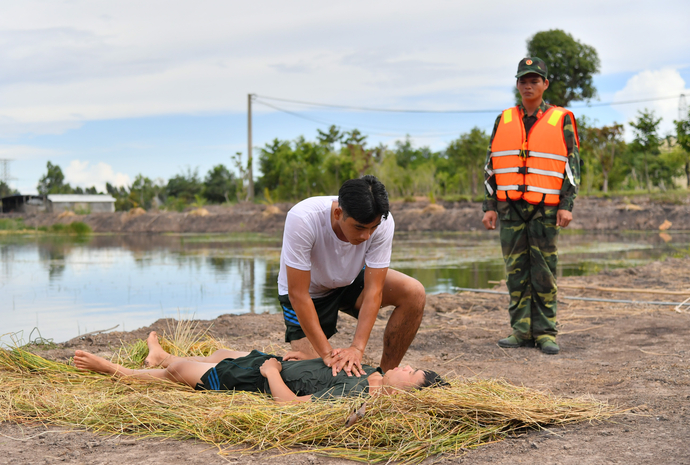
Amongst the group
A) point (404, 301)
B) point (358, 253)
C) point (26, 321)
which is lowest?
point (26, 321)

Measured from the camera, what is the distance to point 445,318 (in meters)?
6.30

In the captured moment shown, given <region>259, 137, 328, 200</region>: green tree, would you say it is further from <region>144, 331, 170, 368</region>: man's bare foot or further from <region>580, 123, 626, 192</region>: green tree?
<region>144, 331, 170, 368</region>: man's bare foot

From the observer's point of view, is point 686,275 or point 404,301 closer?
point 404,301

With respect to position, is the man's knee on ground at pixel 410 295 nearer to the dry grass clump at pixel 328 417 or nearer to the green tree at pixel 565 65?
the dry grass clump at pixel 328 417

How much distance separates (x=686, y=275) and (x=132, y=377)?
8104 mm

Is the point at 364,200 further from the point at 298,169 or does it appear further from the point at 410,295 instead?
the point at 298,169

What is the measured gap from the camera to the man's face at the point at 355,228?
3053 mm

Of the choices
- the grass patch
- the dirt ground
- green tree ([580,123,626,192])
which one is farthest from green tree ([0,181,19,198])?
the dirt ground

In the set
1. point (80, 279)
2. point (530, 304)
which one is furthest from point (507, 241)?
point (80, 279)

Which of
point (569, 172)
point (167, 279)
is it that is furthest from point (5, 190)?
point (569, 172)

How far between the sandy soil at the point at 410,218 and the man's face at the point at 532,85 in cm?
2161

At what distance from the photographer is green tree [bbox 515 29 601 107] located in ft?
128

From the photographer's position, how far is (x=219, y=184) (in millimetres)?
55125

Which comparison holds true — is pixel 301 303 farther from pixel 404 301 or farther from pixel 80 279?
pixel 80 279
